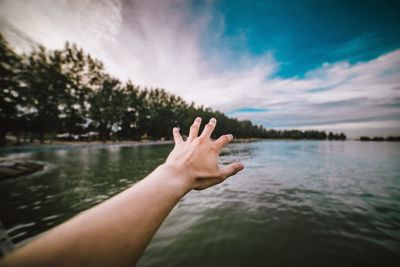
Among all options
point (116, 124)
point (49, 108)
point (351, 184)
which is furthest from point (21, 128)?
point (351, 184)

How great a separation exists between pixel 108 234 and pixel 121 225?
8 centimetres

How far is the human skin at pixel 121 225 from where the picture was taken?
709 mm

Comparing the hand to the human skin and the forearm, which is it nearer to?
the human skin

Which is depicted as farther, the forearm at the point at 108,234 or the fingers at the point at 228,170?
the fingers at the point at 228,170

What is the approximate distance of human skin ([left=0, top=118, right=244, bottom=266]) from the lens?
709 mm

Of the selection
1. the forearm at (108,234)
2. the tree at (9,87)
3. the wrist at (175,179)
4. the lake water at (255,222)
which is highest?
the tree at (9,87)

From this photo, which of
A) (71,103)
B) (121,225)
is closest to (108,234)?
(121,225)

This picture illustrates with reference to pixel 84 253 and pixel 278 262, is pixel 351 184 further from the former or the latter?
pixel 84 253

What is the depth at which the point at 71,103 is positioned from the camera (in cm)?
4606

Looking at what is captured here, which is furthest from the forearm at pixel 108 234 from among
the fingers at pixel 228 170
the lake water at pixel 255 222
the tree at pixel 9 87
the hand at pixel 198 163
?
the tree at pixel 9 87

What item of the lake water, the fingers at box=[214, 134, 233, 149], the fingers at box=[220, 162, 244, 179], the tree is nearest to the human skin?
the fingers at box=[220, 162, 244, 179]

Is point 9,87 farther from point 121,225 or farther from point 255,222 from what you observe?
point 121,225

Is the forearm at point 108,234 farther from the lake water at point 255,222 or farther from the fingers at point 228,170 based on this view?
the lake water at point 255,222

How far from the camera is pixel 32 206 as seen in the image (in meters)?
6.73
